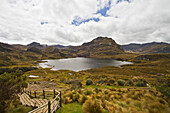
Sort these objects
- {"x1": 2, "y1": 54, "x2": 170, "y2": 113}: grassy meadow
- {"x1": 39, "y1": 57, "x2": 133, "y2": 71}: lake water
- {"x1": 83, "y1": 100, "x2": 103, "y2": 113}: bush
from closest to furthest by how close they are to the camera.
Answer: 1. {"x1": 83, "y1": 100, "x2": 103, "y2": 113}: bush
2. {"x1": 2, "y1": 54, "x2": 170, "y2": 113}: grassy meadow
3. {"x1": 39, "y1": 57, "x2": 133, "y2": 71}: lake water

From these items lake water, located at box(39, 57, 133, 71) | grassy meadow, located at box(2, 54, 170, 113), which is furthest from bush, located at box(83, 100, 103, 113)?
lake water, located at box(39, 57, 133, 71)

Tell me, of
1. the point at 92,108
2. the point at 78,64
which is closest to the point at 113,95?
the point at 92,108

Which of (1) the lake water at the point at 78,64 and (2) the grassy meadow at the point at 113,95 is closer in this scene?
(2) the grassy meadow at the point at 113,95

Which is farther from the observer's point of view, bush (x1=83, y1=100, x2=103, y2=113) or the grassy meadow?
the grassy meadow

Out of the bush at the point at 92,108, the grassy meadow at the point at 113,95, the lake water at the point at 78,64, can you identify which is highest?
the bush at the point at 92,108

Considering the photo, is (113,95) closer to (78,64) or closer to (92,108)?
(92,108)

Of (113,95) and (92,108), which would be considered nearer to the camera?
(92,108)

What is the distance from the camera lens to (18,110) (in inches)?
263

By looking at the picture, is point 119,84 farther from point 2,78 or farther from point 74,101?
point 2,78

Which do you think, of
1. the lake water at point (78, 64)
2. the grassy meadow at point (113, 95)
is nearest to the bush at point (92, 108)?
the grassy meadow at point (113, 95)

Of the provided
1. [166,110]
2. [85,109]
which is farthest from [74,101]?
[166,110]

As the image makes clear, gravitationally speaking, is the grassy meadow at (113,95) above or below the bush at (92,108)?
below

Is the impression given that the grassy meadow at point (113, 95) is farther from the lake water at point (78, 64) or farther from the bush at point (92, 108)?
the lake water at point (78, 64)

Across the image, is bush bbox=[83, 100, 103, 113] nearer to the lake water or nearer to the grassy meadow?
the grassy meadow
